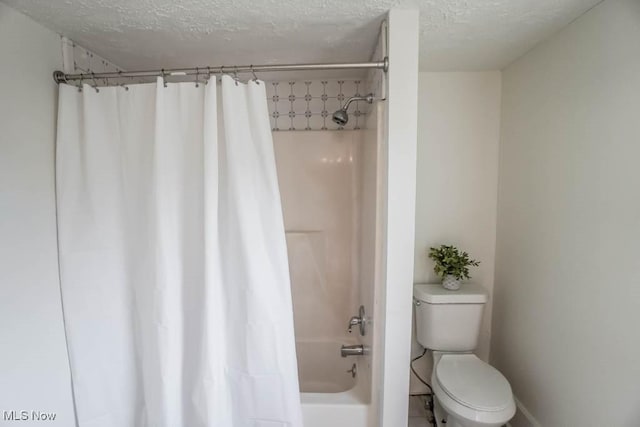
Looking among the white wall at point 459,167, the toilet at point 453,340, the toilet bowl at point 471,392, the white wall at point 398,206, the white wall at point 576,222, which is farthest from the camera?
the white wall at point 459,167

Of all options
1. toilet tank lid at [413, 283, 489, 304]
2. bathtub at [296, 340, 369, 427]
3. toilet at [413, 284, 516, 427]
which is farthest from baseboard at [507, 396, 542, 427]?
bathtub at [296, 340, 369, 427]

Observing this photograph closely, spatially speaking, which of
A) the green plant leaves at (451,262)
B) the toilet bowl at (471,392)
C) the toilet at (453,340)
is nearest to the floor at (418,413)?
the toilet at (453,340)

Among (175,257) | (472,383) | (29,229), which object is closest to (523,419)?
(472,383)

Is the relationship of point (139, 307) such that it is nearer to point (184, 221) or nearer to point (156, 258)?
point (156, 258)

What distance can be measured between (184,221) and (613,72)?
183cm

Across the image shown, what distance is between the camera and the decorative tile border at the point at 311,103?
199 cm

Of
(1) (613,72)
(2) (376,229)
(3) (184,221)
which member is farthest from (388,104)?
(3) (184,221)

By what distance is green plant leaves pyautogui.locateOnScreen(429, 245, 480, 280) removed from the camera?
5.74 feet

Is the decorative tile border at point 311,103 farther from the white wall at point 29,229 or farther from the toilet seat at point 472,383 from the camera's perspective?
the toilet seat at point 472,383

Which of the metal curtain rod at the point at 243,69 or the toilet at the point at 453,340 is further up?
the metal curtain rod at the point at 243,69

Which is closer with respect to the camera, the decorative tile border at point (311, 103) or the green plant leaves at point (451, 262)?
the green plant leaves at point (451, 262)

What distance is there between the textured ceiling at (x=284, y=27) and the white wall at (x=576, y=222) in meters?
0.20

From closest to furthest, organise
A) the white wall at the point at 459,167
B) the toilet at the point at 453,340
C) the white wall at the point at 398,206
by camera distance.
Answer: the white wall at the point at 398,206, the toilet at the point at 453,340, the white wall at the point at 459,167

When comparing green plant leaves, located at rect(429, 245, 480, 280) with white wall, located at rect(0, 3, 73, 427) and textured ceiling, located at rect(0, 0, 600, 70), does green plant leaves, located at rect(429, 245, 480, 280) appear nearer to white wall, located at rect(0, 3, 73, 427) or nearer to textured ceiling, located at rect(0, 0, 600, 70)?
textured ceiling, located at rect(0, 0, 600, 70)
